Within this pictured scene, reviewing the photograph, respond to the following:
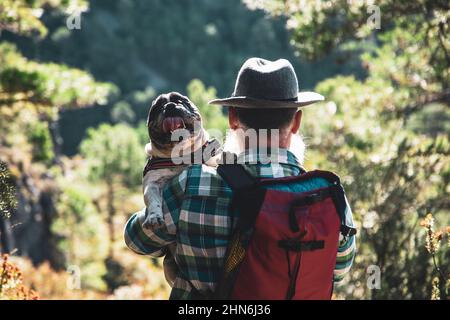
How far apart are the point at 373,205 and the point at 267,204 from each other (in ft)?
16.3

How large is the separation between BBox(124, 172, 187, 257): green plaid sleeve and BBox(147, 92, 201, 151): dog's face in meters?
0.34

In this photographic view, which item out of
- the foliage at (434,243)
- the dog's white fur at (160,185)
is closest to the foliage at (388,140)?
the foliage at (434,243)

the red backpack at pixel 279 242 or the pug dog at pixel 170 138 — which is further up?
the pug dog at pixel 170 138

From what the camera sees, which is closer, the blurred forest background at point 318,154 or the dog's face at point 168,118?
the dog's face at point 168,118

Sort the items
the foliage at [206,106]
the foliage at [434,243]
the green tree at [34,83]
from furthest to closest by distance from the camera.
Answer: the foliage at [206,106], the green tree at [34,83], the foliage at [434,243]

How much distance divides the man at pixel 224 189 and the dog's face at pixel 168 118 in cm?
23

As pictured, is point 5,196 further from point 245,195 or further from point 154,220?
point 245,195

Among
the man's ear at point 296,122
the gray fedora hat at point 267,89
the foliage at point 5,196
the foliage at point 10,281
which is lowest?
the foliage at point 10,281

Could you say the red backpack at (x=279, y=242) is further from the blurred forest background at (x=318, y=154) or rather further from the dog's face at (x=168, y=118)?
the blurred forest background at (x=318, y=154)

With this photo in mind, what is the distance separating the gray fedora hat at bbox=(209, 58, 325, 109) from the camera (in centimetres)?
231

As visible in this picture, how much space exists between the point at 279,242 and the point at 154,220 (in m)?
0.47

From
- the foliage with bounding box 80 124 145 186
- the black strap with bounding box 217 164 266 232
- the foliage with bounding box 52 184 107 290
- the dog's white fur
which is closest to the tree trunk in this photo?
the foliage with bounding box 80 124 145 186

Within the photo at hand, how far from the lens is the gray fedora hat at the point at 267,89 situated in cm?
231
